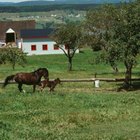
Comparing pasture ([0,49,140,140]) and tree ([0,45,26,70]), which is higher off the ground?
tree ([0,45,26,70])

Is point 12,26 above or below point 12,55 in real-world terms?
above

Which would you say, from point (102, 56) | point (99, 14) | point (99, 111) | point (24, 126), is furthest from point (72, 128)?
point (99, 14)

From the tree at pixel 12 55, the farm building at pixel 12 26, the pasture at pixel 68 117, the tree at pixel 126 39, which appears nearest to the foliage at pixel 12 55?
the tree at pixel 12 55

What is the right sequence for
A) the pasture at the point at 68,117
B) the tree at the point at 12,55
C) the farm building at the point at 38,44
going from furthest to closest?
1. the farm building at the point at 38,44
2. the tree at the point at 12,55
3. the pasture at the point at 68,117

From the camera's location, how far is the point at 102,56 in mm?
35906

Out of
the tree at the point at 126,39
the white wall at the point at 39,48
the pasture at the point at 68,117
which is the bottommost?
the pasture at the point at 68,117

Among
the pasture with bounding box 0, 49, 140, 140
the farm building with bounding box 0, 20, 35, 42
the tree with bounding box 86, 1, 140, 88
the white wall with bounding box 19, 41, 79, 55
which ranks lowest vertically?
the pasture with bounding box 0, 49, 140, 140

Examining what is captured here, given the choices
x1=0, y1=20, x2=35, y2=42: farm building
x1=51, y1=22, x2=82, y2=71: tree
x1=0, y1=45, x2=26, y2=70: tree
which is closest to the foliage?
x1=0, y1=45, x2=26, y2=70: tree

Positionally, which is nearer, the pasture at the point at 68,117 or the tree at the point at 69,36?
the pasture at the point at 68,117

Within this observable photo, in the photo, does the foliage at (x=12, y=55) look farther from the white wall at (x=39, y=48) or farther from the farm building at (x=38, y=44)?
the farm building at (x=38, y=44)

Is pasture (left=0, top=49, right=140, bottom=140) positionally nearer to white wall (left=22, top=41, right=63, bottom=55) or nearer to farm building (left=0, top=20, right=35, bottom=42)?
white wall (left=22, top=41, right=63, bottom=55)

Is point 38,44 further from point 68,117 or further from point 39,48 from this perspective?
point 68,117

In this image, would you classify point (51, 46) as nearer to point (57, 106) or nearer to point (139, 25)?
point (139, 25)

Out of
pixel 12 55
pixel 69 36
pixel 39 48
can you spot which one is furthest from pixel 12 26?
pixel 12 55
